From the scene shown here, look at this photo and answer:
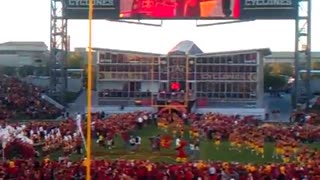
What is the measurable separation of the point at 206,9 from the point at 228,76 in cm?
481

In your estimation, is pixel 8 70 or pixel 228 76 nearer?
pixel 228 76

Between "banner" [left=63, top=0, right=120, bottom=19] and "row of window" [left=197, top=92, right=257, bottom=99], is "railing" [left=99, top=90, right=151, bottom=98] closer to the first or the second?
"row of window" [left=197, top=92, right=257, bottom=99]

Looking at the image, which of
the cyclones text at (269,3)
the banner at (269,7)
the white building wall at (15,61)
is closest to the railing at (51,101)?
the banner at (269,7)

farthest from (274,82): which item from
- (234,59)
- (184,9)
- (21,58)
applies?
(21,58)

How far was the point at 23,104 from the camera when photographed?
41750 millimetres

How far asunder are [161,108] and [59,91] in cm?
957

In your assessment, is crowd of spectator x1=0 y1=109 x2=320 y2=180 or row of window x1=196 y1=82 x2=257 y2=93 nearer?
crowd of spectator x1=0 y1=109 x2=320 y2=180

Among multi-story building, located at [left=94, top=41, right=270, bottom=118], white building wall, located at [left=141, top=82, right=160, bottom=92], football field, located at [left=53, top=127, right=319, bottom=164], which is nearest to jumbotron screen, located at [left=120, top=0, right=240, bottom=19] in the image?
multi-story building, located at [left=94, top=41, right=270, bottom=118]

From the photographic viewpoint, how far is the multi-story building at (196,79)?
46875 mm

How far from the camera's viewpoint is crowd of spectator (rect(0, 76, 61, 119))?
132 ft

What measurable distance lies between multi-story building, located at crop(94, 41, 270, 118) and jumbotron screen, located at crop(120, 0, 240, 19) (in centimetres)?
281

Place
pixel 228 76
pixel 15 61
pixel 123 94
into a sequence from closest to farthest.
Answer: pixel 228 76
pixel 123 94
pixel 15 61

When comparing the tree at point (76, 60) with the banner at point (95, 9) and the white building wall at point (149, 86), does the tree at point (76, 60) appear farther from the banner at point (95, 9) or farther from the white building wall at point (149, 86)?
the white building wall at point (149, 86)

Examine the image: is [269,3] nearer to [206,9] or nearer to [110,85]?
[206,9]
